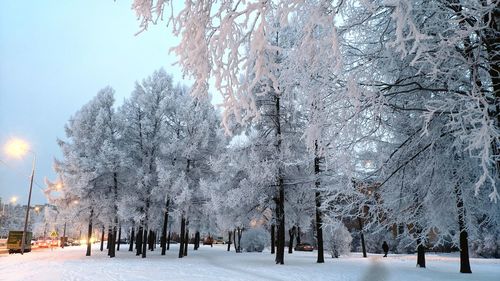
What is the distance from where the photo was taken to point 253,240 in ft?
125

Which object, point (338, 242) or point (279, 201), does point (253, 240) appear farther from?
point (279, 201)

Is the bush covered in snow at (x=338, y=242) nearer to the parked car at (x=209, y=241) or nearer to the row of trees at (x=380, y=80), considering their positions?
the row of trees at (x=380, y=80)

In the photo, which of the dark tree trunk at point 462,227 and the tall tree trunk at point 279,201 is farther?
the tall tree trunk at point 279,201

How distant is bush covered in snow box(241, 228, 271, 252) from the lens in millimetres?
38406

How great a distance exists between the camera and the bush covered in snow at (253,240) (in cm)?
3841

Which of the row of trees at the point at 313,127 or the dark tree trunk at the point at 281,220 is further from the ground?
the row of trees at the point at 313,127

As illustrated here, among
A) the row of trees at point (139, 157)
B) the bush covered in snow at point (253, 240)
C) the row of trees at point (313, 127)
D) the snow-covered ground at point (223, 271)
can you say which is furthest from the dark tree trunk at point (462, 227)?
the bush covered in snow at point (253, 240)

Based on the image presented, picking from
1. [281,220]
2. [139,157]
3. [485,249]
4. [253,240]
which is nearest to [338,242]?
[253,240]

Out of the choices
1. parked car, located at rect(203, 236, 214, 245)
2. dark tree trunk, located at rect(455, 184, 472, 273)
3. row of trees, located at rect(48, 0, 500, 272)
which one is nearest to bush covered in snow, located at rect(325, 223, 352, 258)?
row of trees, located at rect(48, 0, 500, 272)

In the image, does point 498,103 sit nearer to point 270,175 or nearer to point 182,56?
point 182,56

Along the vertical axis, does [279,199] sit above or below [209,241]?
above

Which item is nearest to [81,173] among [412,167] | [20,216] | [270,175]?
[270,175]

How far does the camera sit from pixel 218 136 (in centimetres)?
2811

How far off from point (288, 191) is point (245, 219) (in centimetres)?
290
